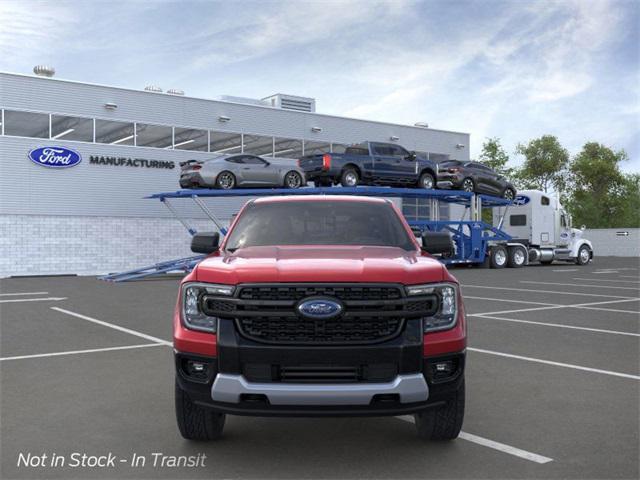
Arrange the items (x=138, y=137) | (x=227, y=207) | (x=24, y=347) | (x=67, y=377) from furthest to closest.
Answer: (x=227, y=207) → (x=138, y=137) → (x=24, y=347) → (x=67, y=377)

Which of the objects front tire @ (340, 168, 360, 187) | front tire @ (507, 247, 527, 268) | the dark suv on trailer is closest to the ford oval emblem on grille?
front tire @ (340, 168, 360, 187)

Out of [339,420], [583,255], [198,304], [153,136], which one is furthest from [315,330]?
[583,255]

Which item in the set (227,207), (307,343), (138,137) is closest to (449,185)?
(227,207)

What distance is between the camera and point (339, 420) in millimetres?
5246

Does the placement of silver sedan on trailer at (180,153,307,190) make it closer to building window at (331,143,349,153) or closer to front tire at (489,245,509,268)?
front tire at (489,245,509,268)

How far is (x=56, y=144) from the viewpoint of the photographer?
27.9m

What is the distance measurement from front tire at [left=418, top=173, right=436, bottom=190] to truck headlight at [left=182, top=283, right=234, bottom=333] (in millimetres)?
23380

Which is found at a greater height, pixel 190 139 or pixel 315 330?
pixel 190 139

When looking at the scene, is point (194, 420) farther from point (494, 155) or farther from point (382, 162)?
point (494, 155)

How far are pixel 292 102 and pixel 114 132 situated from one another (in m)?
11.6

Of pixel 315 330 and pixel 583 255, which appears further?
pixel 583 255

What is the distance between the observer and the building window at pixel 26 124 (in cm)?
2691

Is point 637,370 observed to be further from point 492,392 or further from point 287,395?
point 287,395

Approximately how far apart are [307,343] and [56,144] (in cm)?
2659
